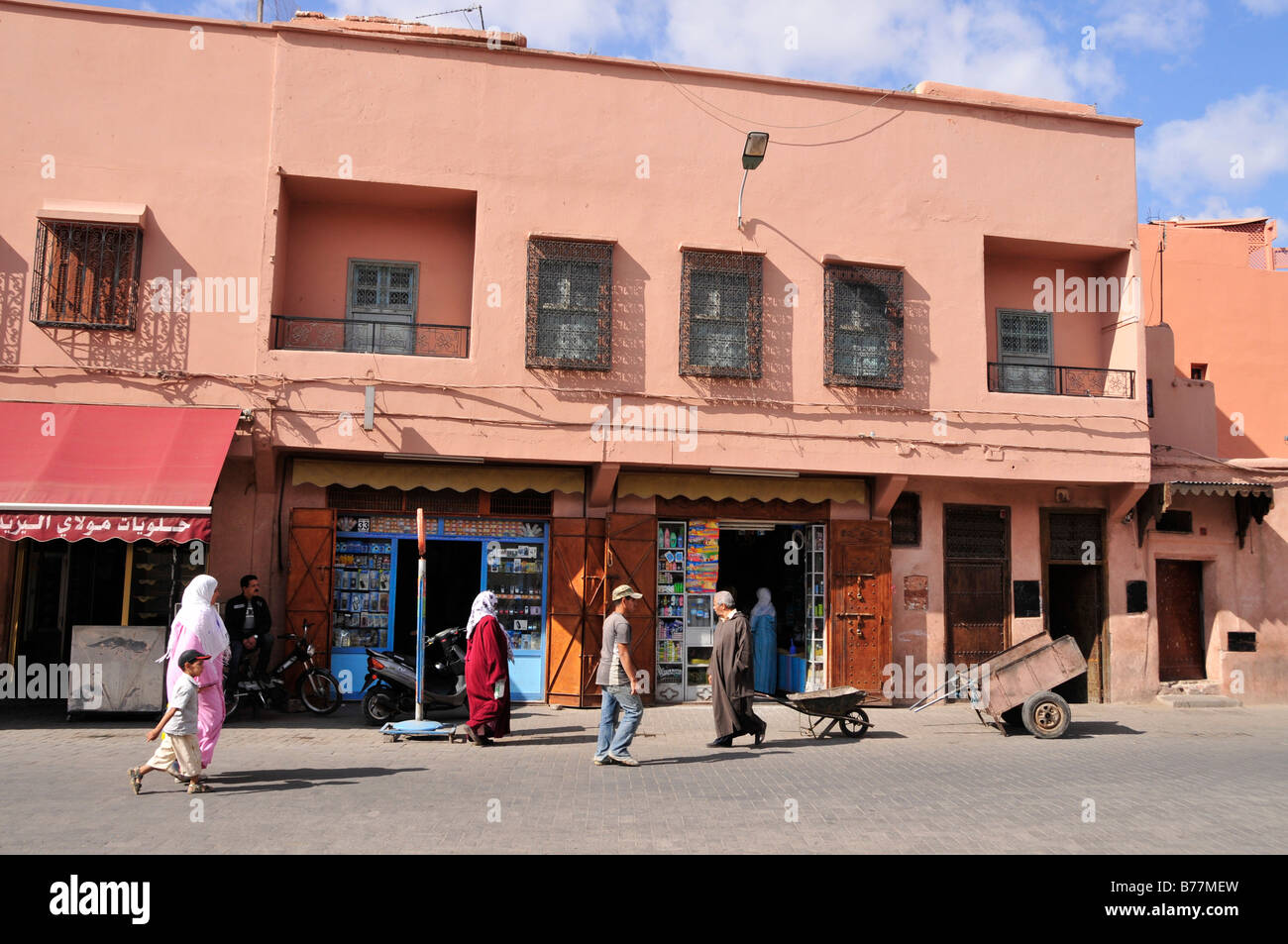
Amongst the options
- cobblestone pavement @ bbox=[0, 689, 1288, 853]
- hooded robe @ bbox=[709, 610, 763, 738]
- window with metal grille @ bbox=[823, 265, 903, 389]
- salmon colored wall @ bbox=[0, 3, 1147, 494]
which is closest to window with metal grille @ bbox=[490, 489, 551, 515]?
salmon colored wall @ bbox=[0, 3, 1147, 494]

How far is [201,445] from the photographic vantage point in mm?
11695

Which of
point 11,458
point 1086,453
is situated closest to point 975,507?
point 1086,453

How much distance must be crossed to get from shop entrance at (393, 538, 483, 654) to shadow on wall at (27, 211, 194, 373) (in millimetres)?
3886

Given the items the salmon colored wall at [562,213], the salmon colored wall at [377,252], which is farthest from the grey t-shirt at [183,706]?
the salmon colored wall at [377,252]

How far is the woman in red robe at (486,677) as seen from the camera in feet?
34.7

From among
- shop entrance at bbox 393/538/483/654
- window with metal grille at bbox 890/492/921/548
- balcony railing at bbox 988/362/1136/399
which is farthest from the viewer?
balcony railing at bbox 988/362/1136/399

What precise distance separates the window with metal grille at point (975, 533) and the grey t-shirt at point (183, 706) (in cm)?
1068

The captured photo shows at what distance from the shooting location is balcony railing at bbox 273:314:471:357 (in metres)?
13.1

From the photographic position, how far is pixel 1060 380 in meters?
15.0

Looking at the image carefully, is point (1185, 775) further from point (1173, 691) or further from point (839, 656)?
point (1173, 691)

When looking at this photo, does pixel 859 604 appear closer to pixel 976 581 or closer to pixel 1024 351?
pixel 976 581

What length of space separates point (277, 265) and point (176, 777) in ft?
23.3

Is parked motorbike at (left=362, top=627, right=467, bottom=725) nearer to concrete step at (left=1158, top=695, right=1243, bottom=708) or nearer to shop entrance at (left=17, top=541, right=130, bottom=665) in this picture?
shop entrance at (left=17, top=541, right=130, bottom=665)

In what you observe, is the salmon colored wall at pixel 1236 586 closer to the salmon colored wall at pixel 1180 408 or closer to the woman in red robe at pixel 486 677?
the salmon colored wall at pixel 1180 408
